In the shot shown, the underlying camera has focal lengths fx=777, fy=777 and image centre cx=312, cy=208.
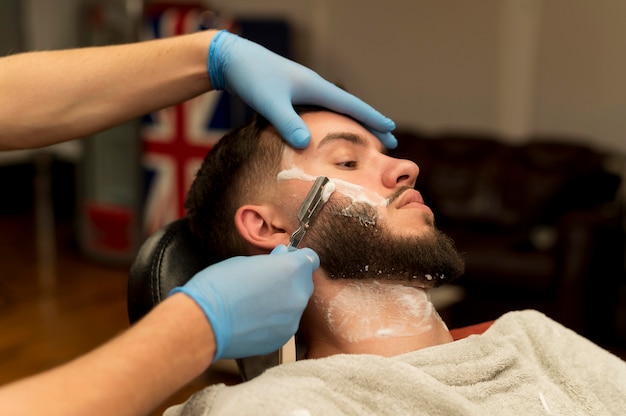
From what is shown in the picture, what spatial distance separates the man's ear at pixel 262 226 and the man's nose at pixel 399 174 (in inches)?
8.4

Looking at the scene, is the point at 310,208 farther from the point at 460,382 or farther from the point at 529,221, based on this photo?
the point at 529,221

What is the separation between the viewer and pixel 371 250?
4.54ft

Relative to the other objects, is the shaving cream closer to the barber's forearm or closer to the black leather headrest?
the black leather headrest

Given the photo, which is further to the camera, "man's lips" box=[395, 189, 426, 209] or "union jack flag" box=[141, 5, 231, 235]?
"union jack flag" box=[141, 5, 231, 235]

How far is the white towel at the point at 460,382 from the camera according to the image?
117cm

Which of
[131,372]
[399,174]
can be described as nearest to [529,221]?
[399,174]

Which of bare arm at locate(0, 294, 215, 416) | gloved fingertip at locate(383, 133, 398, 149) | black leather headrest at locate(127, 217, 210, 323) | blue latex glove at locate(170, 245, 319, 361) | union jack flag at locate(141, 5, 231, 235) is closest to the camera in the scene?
bare arm at locate(0, 294, 215, 416)

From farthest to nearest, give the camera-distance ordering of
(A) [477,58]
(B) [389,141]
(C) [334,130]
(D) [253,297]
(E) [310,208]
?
1. (A) [477,58]
2. (B) [389,141]
3. (C) [334,130]
4. (E) [310,208]
5. (D) [253,297]

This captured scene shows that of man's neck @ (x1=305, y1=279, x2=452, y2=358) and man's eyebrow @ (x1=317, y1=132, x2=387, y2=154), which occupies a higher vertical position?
man's eyebrow @ (x1=317, y1=132, x2=387, y2=154)

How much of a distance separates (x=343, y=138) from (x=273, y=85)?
0.55 ft

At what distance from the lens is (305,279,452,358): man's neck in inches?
54.7

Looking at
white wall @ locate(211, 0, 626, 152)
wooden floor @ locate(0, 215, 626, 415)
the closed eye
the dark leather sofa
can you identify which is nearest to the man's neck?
the closed eye

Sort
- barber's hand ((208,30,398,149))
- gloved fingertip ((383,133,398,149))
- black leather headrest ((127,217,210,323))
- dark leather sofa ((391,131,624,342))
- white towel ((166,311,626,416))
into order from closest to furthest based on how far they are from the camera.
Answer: white towel ((166,311,626,416)), black leather headrest ((127,217,210,323)), barber's hand ((208,30,398,149)), gloved fingertip ((383,133,398,149)), dark leather sofa ((391,131,624,342))

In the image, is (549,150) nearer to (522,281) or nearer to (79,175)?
(522,281)
